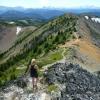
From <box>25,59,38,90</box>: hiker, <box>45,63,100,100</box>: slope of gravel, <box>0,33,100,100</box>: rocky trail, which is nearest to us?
<box>25,59,38,90</box>: hiker

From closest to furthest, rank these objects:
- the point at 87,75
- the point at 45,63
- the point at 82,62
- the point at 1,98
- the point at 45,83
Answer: the point at 1,98
the point at 45,83
the point at 87,75
the point at 45,63
the point at 82,62

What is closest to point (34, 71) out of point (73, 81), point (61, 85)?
point (61, 85)

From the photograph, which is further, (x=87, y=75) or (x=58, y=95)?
(x=87, y=75)

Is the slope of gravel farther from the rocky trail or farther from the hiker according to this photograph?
the hiker

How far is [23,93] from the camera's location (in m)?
49.9

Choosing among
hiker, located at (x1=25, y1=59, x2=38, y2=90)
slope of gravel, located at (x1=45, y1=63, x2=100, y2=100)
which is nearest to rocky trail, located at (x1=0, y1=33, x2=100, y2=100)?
slope of gravel, located at (x1=45, y1=63, x2=100, y2=100)

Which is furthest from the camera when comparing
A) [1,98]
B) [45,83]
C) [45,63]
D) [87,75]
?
[45,63]

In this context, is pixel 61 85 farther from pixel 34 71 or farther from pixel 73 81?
pixel 34 71

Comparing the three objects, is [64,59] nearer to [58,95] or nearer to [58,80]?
[58,80]

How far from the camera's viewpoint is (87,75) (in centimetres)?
5712

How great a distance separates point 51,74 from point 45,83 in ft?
7.88

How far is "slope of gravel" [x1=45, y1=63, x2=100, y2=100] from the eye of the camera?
163 ft

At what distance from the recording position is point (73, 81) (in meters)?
53.3

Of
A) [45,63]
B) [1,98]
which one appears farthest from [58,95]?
[45,63]
